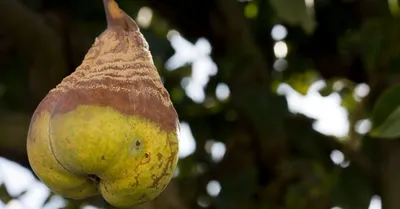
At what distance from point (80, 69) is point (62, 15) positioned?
2.09 feet

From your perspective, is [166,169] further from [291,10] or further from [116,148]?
[291,10]

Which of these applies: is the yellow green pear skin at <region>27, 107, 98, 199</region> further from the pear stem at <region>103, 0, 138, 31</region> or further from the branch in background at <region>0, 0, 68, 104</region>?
the branch in background at <region>0, 0, 68, 104</region>

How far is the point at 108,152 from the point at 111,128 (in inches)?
0.7

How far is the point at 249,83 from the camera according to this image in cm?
131

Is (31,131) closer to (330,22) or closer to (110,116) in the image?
(110,116)

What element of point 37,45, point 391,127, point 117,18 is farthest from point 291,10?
point 37,45

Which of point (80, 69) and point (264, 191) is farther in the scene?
point (264, 191)

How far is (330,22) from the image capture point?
1432 millimetres

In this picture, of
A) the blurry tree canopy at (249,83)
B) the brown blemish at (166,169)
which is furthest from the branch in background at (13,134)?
the brown blemish at (166,169)

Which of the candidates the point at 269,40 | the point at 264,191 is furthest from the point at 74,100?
the point at 269,40

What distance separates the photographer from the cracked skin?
0.57 meters

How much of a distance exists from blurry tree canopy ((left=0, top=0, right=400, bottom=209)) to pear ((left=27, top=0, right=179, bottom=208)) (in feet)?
1.54

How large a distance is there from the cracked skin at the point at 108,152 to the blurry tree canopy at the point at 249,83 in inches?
18.7

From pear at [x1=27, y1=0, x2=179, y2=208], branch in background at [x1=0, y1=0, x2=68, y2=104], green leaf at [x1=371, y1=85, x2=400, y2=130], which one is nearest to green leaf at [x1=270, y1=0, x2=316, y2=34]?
green leaf at [x1=371, y1=85, x2=400, y2=130]
